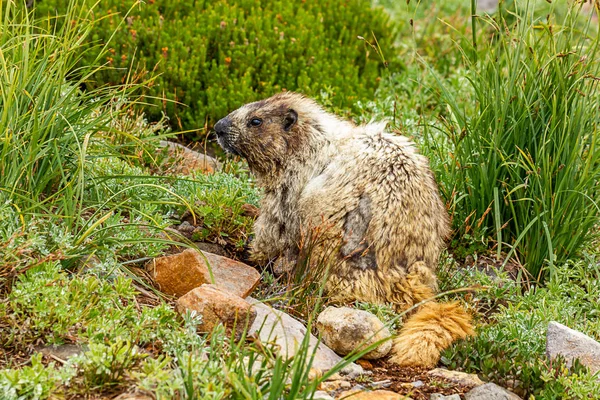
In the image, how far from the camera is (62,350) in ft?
14.8

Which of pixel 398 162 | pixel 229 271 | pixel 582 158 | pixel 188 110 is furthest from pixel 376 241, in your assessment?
pixel 188 110

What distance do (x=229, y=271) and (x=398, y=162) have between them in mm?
1383

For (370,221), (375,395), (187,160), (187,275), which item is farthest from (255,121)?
Answer: (375,395)

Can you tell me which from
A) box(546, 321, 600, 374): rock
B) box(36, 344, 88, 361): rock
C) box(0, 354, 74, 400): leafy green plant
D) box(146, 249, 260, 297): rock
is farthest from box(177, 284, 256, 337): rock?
box(546, 321, 600, 374): rock

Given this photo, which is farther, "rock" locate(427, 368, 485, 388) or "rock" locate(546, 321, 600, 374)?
"rock" locate(546, 321, 600, 374)

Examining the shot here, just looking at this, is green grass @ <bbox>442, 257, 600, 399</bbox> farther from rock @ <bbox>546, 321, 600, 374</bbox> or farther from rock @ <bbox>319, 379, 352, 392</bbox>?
rock @ <bbox>319, 379, 352, 392</bbox>

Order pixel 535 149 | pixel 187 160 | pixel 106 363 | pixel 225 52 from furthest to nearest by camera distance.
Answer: pixel 225 52, pixel 187 160, pixel 535 149, pixel 106 363

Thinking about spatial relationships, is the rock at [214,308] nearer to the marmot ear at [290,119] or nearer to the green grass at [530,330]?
the green grass at [530,330]

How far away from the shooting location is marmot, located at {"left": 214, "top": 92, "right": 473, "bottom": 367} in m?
5.44

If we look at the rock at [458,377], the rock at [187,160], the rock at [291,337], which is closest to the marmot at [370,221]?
the rock at [458,377]

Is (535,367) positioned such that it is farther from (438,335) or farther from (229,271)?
(229,271)

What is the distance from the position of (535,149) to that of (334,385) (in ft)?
8.68

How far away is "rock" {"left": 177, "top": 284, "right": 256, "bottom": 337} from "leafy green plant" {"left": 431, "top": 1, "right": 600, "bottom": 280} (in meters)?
2.23

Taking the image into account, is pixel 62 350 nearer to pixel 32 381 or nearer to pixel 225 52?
pixel 32 381
